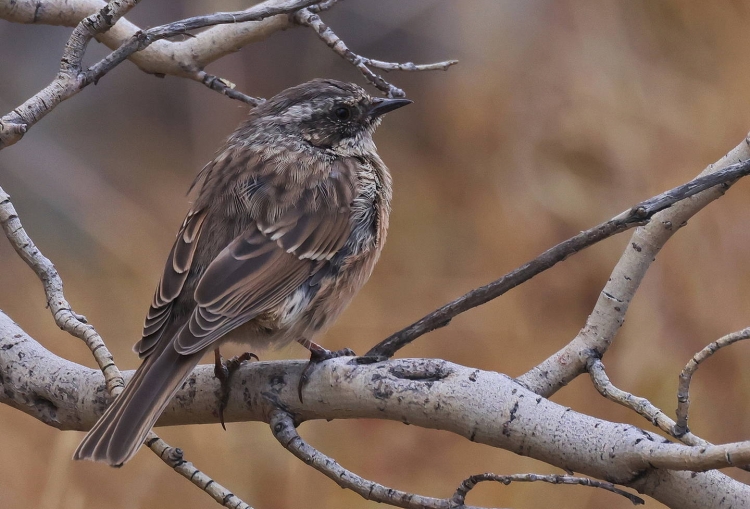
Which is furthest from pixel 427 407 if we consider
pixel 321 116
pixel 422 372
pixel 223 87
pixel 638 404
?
pixel 321 116

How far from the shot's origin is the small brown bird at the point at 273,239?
2.54 m

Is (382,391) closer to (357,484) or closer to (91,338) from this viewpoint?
(357,484)

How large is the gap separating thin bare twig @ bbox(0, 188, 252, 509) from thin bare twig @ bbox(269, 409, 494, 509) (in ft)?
0.61

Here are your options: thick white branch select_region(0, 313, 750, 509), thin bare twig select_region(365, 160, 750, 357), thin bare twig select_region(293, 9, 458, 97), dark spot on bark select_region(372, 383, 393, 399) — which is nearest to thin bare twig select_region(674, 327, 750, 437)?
thick white branch select_region(0, 313, 750, 509)

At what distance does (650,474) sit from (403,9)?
5635 millimetres

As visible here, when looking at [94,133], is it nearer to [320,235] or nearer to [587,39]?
[587,39]

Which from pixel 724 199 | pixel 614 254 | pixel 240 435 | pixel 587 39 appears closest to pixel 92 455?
pixel 240 435

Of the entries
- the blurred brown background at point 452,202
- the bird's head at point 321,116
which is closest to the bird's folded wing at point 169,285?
the bird's head at point 321,116

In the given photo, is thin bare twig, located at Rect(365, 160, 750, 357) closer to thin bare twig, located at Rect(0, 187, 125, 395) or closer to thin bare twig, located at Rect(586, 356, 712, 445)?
thin bare twig, located at Rect(586, 356, 712, 445)

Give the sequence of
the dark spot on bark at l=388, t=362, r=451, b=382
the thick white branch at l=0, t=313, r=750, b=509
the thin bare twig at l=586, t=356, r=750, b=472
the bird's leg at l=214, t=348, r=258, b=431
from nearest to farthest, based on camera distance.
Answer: the thick white branch at l=0, t=313, r=750, b=509, the thin bare twig at l=586, t=356, r=750, b=472, the dark spot on bark at l=388, t=362, r=451, b=382, the bird's leg at l=214, t=348, r=258, b=431

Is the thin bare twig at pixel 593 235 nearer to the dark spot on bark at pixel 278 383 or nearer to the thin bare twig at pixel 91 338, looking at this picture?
the dark spot on bark at pixel 278 383

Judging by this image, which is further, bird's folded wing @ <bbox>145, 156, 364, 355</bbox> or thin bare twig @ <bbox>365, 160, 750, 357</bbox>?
bird's folded wing @ <bbox>145, 156, 364, 355</bbox>

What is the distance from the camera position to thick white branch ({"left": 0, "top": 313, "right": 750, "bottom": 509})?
70.3 inches

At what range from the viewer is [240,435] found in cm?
554
